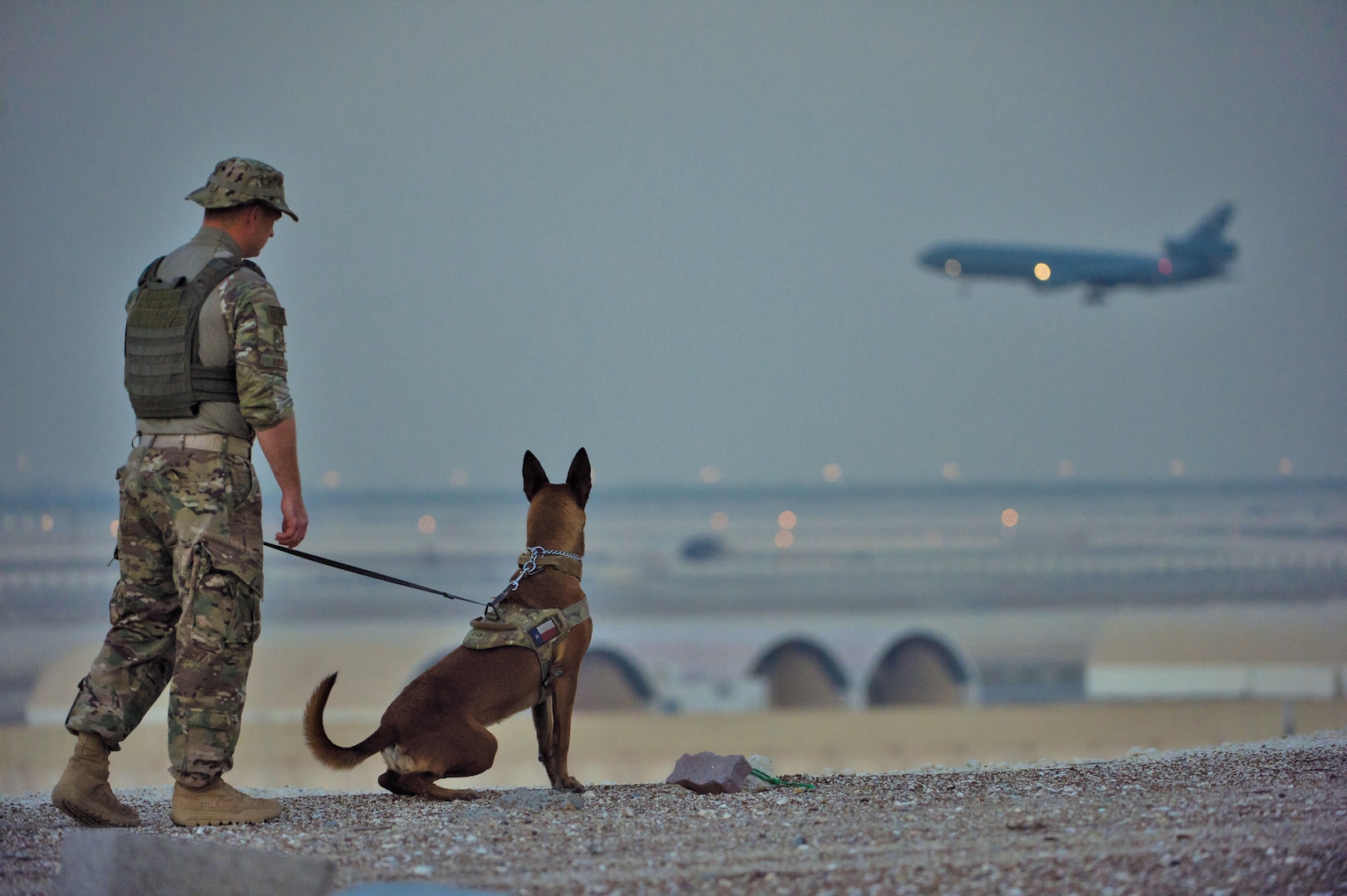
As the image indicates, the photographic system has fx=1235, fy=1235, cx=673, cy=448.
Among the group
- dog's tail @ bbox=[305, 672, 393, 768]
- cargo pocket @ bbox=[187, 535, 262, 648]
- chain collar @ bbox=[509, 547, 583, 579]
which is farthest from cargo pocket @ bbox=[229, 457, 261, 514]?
chain collar @ bbox=[509, 547, 583, 579]

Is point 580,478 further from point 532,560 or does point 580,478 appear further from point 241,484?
point 241,484

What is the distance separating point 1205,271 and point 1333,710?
4950cm

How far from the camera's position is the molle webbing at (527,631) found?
4637 mm

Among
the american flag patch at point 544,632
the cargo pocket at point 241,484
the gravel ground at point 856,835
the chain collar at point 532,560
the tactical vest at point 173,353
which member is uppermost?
the tactical vest at point 173,353

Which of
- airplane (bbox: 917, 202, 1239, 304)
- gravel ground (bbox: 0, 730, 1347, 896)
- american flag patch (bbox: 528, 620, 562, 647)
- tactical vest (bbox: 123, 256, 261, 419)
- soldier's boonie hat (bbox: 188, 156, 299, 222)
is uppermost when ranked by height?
airplane (bbox: 917, 202, 1239, 304)

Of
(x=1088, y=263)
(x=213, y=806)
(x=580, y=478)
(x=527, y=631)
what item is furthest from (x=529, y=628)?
(x=1088, y=263)

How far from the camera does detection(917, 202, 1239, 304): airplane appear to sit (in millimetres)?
58656

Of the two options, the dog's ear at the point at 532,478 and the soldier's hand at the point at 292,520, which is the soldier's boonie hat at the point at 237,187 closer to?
the soldier's hand at the point at 292,520

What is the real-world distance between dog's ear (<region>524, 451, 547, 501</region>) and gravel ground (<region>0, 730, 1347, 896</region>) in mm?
1210

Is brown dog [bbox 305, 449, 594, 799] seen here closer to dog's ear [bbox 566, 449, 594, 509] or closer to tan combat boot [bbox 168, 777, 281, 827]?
dog's ear [bbox 566, 449, 594, 509]

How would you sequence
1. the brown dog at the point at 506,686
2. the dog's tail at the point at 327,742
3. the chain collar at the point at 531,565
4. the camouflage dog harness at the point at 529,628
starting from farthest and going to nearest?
1. the chain collar at the point at 531,565
2. the camouflage dog harness at the point at 529,628
3. the brown dog at the point at 506,686
4. the dog's tail at the point at 327,742

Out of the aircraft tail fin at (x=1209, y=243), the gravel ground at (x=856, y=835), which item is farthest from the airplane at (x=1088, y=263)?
the gravel ground at (x=856, y=835)

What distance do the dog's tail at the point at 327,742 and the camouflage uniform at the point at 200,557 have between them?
0.28m

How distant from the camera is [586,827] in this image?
4156mm
